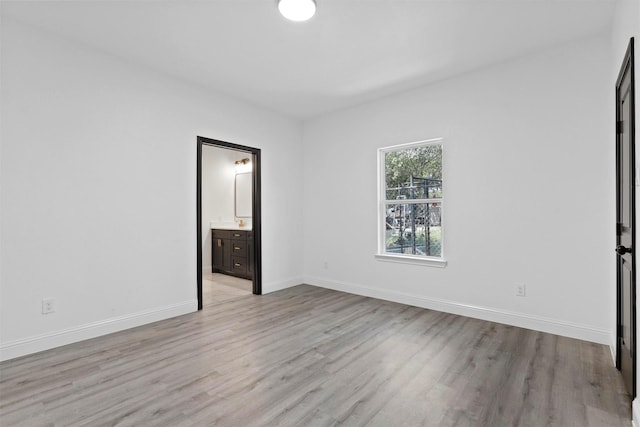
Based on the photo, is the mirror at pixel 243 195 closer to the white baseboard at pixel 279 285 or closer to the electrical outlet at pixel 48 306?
the white baseboard at pixel 279 285

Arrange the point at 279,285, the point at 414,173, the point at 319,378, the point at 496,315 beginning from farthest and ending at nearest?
the point at 279,285 < the point at 414,173 < the point at 496,315 < the point at 319,378

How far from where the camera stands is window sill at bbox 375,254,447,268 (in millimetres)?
3806

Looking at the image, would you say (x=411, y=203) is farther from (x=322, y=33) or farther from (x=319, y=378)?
(x=319, y=378)

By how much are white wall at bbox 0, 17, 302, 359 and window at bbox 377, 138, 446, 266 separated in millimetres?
2264

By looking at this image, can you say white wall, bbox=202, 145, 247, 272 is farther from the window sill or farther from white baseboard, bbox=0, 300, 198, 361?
the window sill

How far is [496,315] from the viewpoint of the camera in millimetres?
3377

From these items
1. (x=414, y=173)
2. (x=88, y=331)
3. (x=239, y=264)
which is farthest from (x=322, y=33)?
(x=239, y=264)

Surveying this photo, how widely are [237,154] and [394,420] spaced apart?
6.03 m

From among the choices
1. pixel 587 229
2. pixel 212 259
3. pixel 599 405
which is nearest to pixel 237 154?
pixel 212 259

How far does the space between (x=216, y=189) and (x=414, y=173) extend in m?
4.24

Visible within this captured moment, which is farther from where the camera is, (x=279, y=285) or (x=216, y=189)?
(x=216, y=189)

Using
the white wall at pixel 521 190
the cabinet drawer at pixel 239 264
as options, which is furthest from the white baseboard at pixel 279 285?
the white wall at pixel 521 190

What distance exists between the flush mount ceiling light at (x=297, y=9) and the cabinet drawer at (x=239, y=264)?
160 inches

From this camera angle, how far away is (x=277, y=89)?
4039mm
